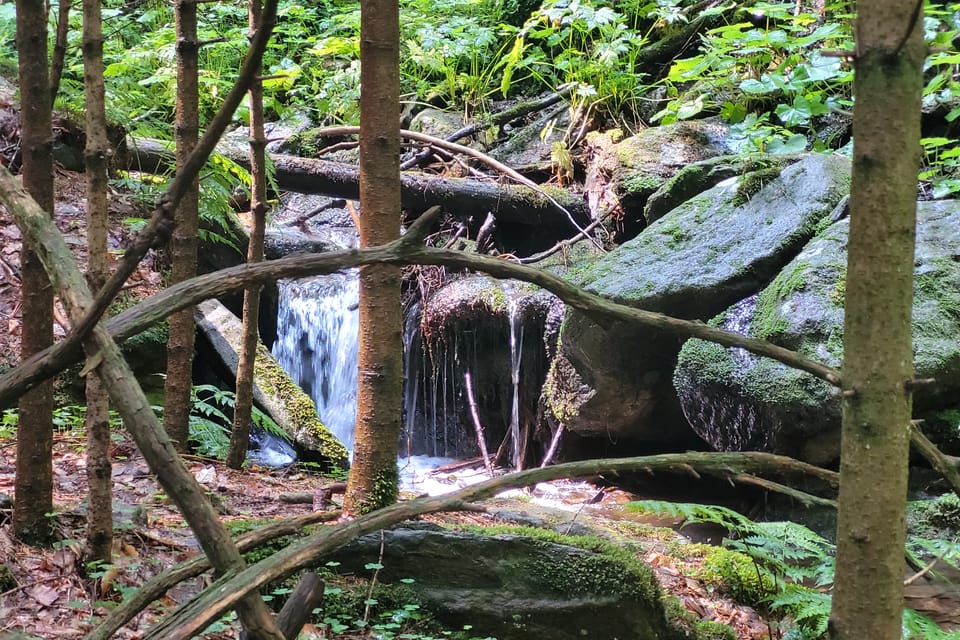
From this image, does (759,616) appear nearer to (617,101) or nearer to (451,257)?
(451,257)

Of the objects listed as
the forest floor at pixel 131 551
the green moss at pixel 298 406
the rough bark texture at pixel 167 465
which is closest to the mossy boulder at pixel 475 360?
the green moss at pixel 298 406

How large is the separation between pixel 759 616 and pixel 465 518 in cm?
152

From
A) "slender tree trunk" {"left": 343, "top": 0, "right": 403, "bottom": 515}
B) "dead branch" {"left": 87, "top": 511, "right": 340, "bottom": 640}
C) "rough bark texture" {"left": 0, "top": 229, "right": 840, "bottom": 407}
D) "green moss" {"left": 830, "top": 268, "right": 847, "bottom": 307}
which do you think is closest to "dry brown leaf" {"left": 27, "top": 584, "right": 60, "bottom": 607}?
"slender tree trunk" {"left": 343, "top": 0, "right": 403, "bottom": 515}

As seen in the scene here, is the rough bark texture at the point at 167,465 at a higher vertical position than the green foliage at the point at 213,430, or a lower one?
higher

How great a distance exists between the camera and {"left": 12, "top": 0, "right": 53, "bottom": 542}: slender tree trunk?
2420 mm

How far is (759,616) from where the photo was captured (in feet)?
11.4

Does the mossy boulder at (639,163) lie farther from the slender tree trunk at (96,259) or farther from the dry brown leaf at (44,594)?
the dry brown leaf at (44,594)

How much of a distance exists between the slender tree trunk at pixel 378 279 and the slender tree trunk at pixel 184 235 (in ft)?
4.70

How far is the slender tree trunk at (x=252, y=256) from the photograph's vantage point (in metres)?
4.17

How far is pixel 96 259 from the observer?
2580 millimetres

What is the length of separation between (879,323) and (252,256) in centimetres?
358

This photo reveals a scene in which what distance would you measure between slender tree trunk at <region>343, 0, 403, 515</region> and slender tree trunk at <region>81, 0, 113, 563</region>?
0.94 meters

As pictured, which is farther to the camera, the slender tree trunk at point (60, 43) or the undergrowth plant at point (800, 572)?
the slender tree trunk at point (60, 43)

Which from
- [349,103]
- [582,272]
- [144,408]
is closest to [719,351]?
[582,272]
